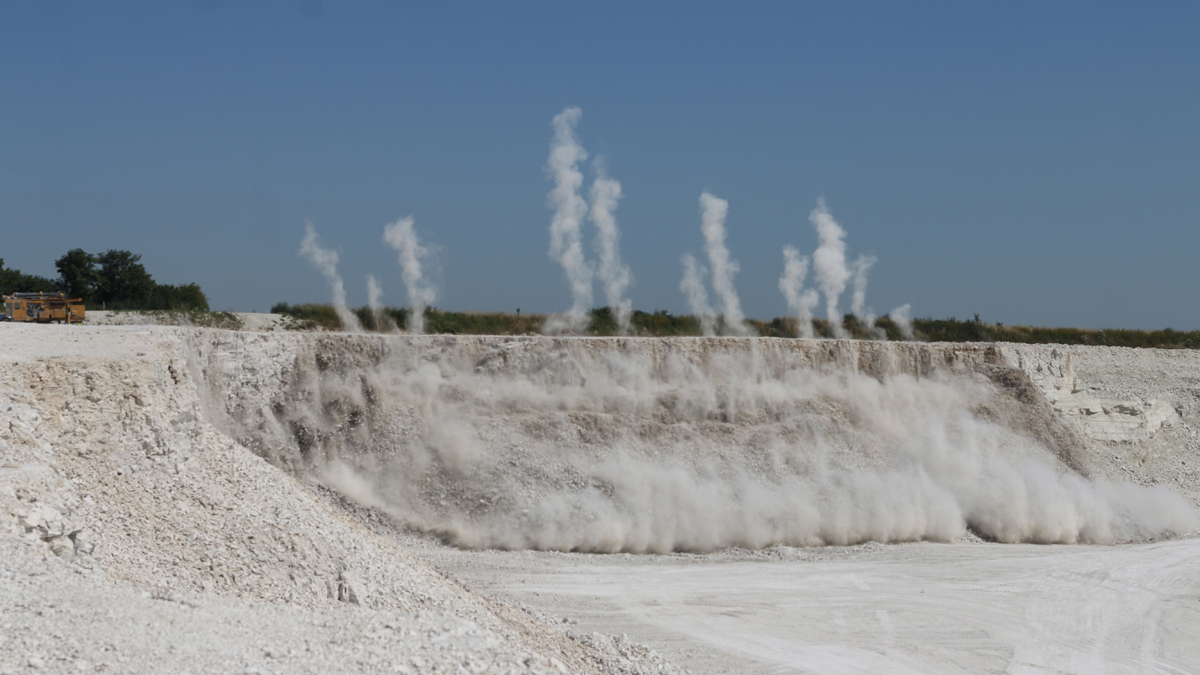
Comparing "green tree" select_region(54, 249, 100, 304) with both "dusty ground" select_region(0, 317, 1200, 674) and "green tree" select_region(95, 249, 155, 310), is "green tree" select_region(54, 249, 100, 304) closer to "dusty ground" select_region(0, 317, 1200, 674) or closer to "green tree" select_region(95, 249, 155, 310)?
"green tree" select_region(95, 249, 155, 310)

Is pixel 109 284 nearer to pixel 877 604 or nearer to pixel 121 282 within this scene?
pixel 121 282

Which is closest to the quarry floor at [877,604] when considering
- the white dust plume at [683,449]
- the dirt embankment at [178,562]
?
the white dust plume at [683,449]

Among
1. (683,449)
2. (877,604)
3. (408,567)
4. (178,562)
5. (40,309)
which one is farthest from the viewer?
(40,309)

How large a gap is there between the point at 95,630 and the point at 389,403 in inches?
508

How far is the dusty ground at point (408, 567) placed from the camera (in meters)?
7.89

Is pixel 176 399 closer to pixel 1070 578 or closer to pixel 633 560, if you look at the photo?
pixel 633 560

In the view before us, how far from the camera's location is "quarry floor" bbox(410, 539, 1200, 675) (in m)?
12.9

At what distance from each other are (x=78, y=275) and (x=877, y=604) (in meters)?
33.8

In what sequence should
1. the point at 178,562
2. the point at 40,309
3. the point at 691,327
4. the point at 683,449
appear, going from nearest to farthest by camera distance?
the point at 178,562 → the point at 683,449 → the point at 40,309 → the point at 691,327

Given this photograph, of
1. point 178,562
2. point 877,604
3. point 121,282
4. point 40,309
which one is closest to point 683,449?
point 877,604

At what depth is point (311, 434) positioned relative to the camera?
19.2m

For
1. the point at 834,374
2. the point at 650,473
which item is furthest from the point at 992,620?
the point at 834,374

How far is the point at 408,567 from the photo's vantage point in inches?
438

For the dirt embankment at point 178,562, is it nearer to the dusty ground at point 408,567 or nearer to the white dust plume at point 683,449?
the dusty ground at point 408,567
